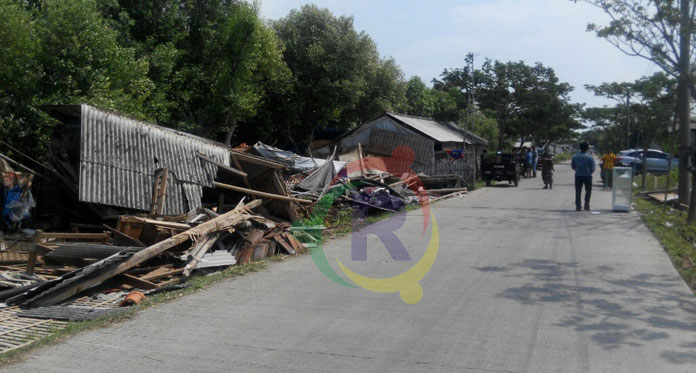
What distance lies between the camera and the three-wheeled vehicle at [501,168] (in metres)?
27.6

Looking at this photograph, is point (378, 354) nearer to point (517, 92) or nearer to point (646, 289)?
point (646, 289)

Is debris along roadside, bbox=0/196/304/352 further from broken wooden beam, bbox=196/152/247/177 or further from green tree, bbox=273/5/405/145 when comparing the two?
green tree, bbox=273/5/405/145

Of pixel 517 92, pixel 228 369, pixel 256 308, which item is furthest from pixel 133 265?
pixel 517 92

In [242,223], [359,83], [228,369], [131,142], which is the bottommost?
[228,369]

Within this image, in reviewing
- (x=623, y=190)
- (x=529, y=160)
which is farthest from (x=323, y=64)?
(x=623, y=190)

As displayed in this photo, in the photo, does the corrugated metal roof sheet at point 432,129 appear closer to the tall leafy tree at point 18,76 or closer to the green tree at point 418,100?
the green tree at point 418,100

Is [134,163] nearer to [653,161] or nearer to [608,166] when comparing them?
[608,166]

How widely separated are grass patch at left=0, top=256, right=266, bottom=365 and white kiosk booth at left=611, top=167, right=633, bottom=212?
1123 centimetres

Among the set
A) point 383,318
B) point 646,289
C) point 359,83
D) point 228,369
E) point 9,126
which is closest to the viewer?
point 228,369

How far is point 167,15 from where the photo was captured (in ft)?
70.0

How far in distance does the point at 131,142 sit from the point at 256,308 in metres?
5.67

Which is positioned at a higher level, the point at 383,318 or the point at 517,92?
the point at 517,92

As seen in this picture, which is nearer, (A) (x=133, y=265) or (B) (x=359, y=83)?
(A) (x=133, y=265)

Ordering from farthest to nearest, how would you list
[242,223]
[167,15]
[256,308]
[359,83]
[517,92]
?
1. [517,92]
2. [359,83]
3. [167,15]
4. [242,223]
5. [256,308]
